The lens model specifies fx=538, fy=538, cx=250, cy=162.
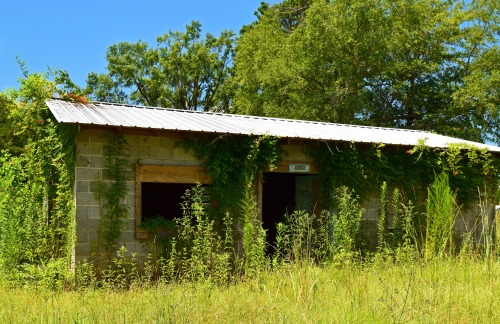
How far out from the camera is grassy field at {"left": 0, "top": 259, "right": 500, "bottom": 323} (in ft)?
17.8

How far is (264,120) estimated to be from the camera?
14.3 meters

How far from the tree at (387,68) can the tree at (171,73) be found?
6.26 meters

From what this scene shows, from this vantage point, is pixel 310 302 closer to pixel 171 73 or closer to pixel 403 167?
pixel 403 167

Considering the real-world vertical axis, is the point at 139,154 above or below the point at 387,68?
below

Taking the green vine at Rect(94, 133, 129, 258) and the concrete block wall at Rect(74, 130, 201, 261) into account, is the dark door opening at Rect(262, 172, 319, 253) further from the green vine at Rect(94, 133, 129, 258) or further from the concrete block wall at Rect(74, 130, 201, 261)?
the green vine at Rect(94, 133, 129, 258)

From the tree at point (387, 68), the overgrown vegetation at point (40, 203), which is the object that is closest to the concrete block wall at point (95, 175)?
the overgrown vegetation at point (40, 203)

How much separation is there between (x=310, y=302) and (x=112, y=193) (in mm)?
4801

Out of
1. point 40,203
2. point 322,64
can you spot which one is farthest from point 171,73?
point 40,203

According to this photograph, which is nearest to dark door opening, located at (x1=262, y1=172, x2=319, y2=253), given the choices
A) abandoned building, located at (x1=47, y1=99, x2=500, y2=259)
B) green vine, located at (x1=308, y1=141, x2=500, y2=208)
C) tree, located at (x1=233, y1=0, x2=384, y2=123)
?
abandoned building, located at (x1=47, y1=99, x2=500, y2=259)

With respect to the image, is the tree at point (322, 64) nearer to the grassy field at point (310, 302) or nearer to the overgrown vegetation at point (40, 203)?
the overgrown vegetation at point (40, 203)

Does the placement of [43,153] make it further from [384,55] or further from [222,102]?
[222,102]

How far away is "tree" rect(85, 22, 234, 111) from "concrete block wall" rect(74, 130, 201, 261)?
22.3 m

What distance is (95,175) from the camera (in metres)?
9.56

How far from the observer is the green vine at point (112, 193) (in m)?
9.52
